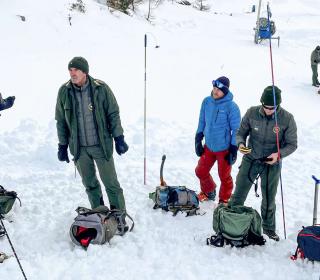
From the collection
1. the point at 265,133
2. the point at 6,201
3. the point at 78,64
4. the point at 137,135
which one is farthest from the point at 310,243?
the point at 137,135

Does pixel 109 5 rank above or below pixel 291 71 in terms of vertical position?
above

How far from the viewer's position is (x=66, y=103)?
18.3ft

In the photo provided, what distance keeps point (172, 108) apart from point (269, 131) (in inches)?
266

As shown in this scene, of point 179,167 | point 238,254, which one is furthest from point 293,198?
point 238,254

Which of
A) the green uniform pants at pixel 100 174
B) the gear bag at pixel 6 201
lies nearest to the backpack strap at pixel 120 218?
the green uniform pants at pixel 100 174

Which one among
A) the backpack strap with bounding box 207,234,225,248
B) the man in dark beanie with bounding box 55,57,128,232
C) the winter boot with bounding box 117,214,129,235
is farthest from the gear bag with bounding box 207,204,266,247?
the man in dark beanie with bounding box 55,57,128,232

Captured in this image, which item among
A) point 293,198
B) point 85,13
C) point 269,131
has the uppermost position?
point 85,13

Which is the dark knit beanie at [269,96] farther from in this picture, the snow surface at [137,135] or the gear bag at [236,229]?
the snow surface at [137,135]

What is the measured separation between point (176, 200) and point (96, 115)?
79.8 inches

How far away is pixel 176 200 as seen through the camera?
6594mm

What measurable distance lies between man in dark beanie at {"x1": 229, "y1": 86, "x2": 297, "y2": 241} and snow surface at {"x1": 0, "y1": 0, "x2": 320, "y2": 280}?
62 cm

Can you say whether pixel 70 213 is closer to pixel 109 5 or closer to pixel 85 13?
pixel 85 13

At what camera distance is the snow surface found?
5.15 meters

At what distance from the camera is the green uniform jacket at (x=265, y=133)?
5.54m
